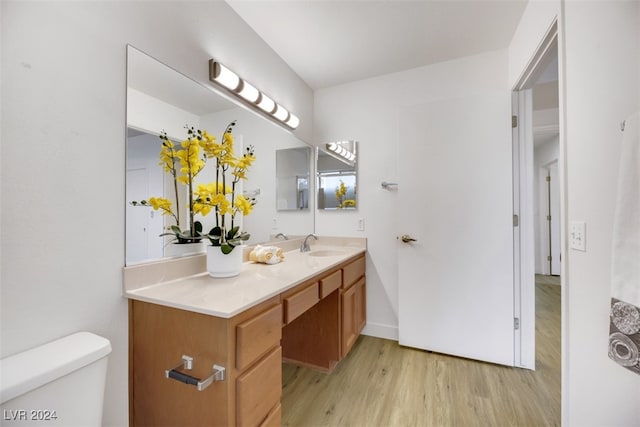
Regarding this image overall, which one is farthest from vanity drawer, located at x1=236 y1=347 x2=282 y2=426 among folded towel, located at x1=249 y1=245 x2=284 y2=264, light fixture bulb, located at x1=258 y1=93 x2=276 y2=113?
light fixture bulb, located at x1=258 y1=93 x2=276 y2=113

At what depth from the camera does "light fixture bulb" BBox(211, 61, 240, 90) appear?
1.46 meters

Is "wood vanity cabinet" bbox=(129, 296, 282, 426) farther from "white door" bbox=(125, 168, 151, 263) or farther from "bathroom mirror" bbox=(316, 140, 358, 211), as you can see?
"bathroom mirror" bbox=(316, 140, 358, 211)

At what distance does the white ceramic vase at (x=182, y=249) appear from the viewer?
1.25 metres

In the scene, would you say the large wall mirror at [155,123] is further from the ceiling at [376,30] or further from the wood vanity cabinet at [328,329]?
the wood vanity cabinet at [328,329]

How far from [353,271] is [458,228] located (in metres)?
0.87

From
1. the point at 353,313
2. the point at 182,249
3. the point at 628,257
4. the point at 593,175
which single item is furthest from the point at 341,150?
the point at 628,257

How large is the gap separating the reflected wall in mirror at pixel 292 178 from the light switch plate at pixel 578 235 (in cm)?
177

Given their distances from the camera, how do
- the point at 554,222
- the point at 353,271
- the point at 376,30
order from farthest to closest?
the point at 554,222, the point at 353,271, the point at 376,30

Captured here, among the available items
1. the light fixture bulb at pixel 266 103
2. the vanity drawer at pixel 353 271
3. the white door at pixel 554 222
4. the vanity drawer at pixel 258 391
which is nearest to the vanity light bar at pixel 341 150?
the light fixture bulb at pixel 266 103

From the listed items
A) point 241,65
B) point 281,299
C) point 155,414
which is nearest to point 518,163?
point 281,299

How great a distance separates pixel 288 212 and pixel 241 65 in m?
1.14

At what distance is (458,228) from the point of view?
201cm

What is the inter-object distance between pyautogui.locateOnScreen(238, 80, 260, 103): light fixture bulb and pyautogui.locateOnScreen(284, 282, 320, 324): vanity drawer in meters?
1.25

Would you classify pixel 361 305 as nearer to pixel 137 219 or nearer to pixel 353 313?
pixel 353 313
